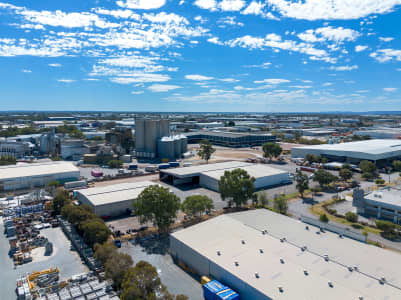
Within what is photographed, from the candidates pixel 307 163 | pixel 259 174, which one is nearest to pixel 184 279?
pixel 259 174

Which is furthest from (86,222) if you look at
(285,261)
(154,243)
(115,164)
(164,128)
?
(164,128)

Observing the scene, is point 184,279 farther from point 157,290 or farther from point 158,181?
point 158,181

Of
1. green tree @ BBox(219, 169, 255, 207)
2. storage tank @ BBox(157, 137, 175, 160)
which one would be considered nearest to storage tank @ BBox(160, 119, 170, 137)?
storage tank @ BBox(157, 137, 175, 160)

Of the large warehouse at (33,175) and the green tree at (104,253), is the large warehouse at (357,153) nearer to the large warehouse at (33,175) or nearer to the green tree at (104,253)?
the large warehouse at (33,175)

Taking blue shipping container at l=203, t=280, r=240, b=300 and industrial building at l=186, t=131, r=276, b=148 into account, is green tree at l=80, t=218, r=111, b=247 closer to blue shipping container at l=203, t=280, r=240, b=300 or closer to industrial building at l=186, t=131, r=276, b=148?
blue shipping container at l=203, t=280, r=240, b=300

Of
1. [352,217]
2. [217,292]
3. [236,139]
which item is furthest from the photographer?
[236,139]

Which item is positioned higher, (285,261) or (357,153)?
(357,153)

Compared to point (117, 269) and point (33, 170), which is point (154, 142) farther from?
point (117, 269)
